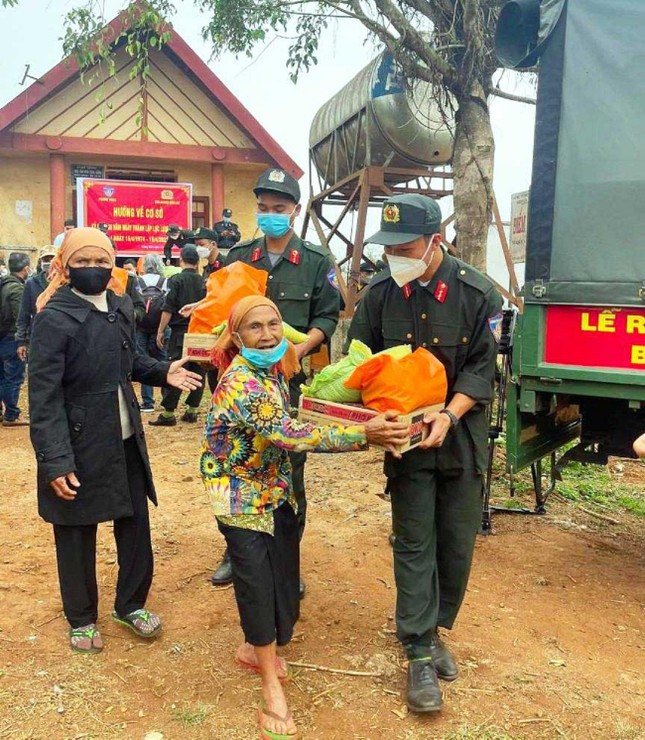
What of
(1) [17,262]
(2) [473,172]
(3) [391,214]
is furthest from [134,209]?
(3) [391,214]

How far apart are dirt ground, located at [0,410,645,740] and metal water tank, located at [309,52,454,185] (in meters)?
5.98

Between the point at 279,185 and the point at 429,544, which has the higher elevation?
the point at 279,185

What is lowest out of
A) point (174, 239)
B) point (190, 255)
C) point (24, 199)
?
point (190, 255)

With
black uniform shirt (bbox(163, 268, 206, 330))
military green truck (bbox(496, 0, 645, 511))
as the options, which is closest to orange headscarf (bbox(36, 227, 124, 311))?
military green truck (bbox(496, 0, 645, 511))

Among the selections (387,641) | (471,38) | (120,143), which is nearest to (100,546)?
(387,641)

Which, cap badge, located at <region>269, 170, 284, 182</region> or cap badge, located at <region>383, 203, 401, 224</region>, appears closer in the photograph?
cap badge, located at <region>383, 203, 401, 224</region>

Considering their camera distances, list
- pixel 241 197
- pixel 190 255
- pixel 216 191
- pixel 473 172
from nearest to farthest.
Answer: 1. pixel 473 172
2. pixel 190 255
3. pixel 216 191
4. pixel 241 197

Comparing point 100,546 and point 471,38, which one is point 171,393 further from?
point 471,38

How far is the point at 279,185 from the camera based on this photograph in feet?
12.0

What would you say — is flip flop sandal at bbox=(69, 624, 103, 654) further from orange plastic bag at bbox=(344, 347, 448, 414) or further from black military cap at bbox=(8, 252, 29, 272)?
black military cap at bbox=(8, 252, 29, 272)

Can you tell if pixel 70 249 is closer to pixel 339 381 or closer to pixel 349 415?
pixel 339 381

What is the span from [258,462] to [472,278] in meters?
1.18

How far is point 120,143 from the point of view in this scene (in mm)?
12891

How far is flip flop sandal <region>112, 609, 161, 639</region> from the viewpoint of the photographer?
130 inches
